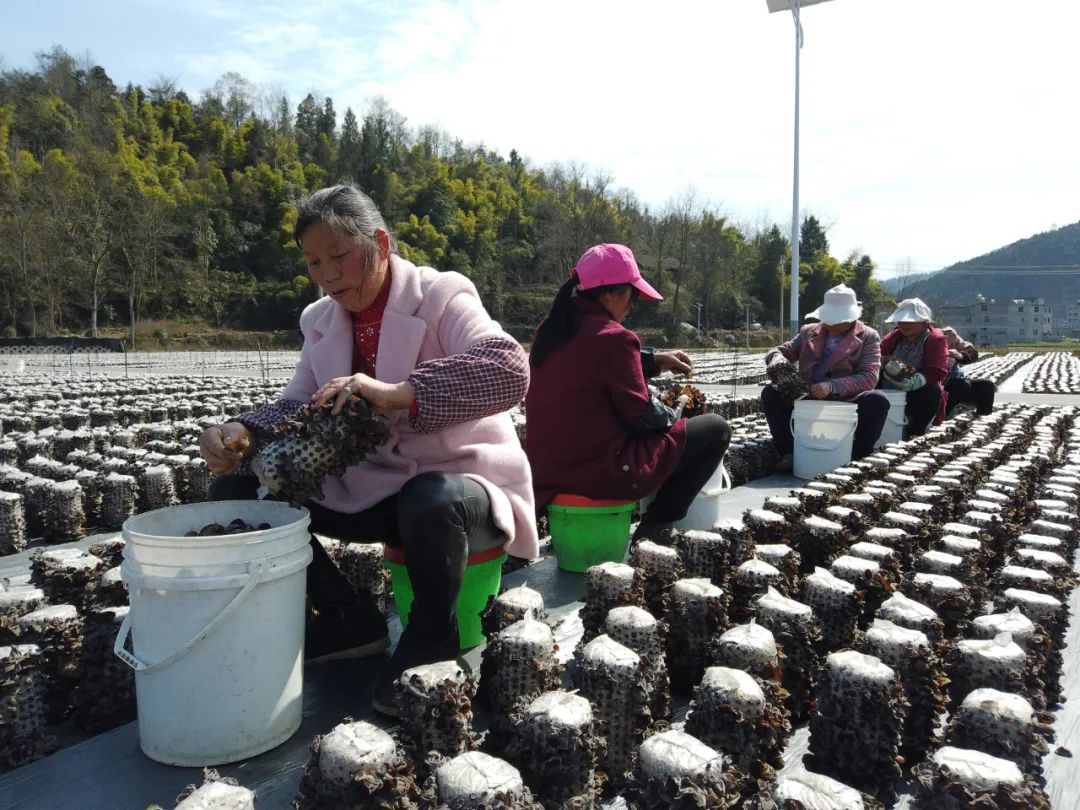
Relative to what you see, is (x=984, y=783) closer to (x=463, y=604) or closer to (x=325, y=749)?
(x=325, y=749)

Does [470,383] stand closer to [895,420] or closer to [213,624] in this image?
[213,624]

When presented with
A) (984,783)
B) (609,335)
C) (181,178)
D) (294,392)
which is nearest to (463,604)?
(294,392)

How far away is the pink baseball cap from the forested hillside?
97.9 ft

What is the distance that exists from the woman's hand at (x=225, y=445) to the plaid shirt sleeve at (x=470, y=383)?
38cm

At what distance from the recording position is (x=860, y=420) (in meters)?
4.60

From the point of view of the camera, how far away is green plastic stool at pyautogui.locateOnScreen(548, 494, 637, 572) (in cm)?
258

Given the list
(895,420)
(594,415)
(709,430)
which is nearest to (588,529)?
(594,415)

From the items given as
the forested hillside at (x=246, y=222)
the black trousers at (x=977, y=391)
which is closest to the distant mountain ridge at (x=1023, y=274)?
the forested hillside at (x=246, y=222)

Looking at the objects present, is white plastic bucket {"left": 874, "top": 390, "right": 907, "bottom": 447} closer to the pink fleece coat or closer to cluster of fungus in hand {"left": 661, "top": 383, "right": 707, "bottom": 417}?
cluster of fungus in hand {"left": 661, "top": 383, "right": 707, "bottom": 417}

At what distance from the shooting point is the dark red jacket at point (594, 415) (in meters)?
2.47

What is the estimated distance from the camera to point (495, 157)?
63188mm

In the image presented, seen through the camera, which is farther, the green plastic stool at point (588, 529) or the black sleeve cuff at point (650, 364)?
the black sleeve cuff at point (650, 364)

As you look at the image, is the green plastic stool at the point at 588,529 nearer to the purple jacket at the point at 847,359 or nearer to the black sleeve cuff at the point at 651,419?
the black sleeve cuff at the point at 651,419

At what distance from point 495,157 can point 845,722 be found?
216 ft
